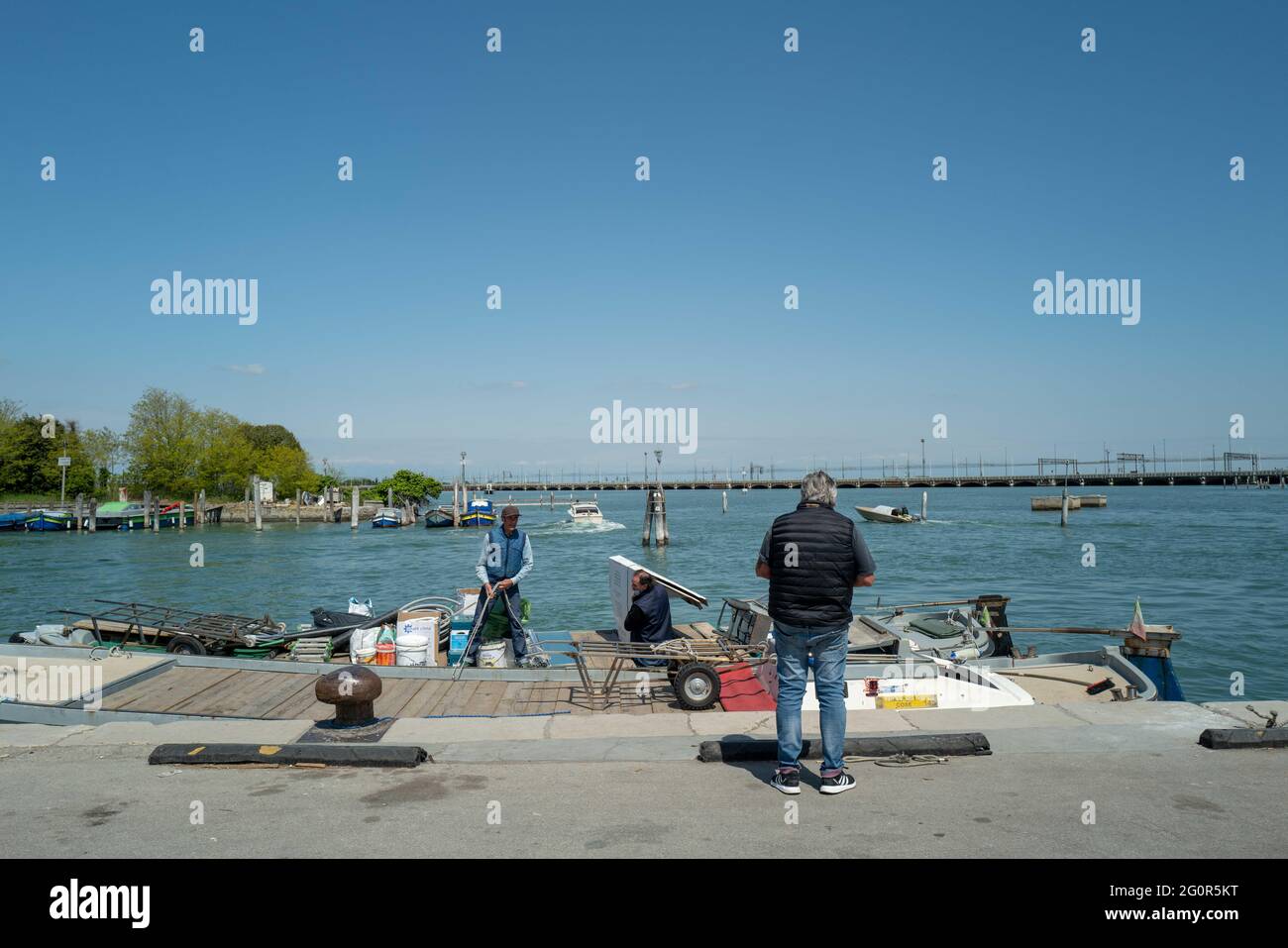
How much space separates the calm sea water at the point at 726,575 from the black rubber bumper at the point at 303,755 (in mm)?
19856

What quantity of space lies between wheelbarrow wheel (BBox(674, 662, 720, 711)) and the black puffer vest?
3.88 meters

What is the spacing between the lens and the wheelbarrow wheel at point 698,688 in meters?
9.84

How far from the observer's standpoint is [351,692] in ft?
25.8

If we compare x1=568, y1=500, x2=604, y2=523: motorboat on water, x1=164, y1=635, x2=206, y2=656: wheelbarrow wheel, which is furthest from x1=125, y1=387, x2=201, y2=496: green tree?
x1=164, y1=635, x2=206, y2=656: wheelbarrow wheel

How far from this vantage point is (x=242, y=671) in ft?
37.5

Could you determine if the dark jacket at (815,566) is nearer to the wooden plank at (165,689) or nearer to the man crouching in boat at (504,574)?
the man crouching in boat at (504,574)

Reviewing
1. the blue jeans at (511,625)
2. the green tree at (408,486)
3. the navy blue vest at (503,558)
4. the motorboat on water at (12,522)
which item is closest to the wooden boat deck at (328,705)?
the blue jeans at (511,625)

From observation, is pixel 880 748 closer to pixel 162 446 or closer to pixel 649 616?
pixel 649 616

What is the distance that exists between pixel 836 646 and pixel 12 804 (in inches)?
217

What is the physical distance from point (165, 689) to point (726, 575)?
38053 millimetres

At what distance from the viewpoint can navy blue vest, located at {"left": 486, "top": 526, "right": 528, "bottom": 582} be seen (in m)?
11.8

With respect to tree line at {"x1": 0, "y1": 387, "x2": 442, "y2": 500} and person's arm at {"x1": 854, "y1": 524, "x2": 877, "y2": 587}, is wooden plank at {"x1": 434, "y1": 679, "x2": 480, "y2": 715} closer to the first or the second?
person's arm at {"x1": 854, "y1": 524, "x2": 877, "y2": 587}
